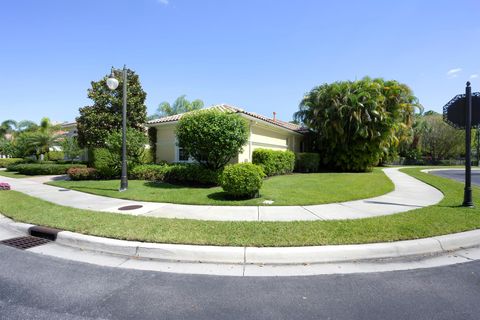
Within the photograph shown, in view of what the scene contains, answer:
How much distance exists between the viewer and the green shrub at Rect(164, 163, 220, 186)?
10.9 meters

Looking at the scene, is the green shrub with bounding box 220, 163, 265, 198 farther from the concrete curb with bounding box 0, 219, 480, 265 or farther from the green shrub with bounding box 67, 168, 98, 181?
the green shrub with bounding box 67, 168, 98, 181

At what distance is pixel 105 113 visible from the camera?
50.2 feet

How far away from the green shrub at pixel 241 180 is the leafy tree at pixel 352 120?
1308 cm

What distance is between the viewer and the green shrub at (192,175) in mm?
10852

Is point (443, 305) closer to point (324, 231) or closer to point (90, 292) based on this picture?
point (324, 231)

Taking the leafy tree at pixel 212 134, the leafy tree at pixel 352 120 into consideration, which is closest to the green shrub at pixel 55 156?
the leafy tree at pixel 212 134

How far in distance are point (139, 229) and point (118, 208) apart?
8.57 feet

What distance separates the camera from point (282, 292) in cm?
302

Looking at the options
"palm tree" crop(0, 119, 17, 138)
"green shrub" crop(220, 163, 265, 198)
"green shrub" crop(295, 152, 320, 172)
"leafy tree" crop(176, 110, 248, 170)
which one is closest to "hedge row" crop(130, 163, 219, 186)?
"leafy tree" crop(176, 110, 248, 170)

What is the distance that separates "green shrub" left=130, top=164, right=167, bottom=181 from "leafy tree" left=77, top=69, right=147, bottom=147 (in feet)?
10.6

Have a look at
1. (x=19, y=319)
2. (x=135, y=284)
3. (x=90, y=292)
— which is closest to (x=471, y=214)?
(x=135, y=284)

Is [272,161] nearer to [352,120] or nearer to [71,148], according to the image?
[352,120]

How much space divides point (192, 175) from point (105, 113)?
26.3 feet

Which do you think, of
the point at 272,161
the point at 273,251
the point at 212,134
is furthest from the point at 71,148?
the point at 273,251
